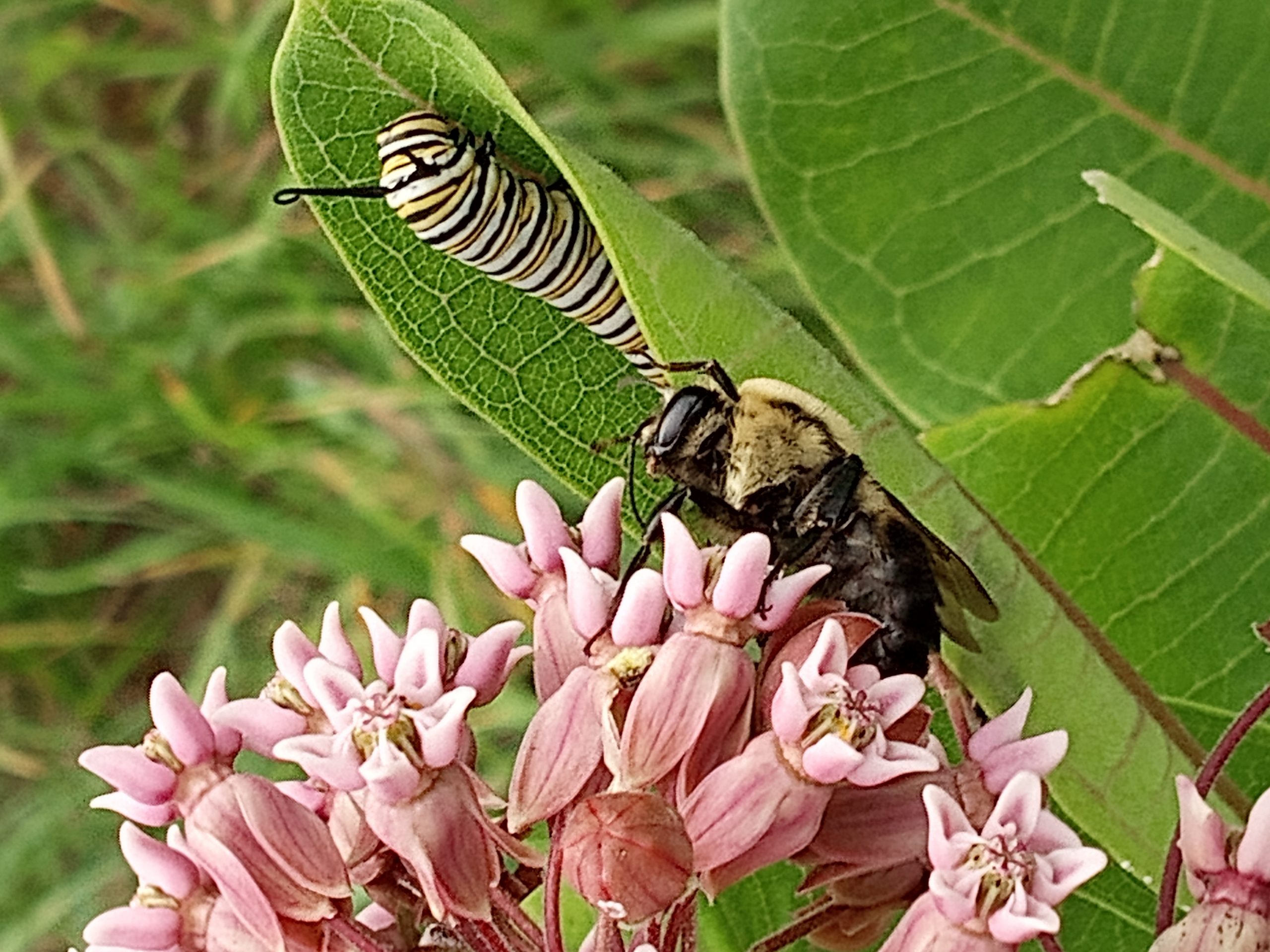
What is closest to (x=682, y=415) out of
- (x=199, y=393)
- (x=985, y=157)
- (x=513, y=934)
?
(x=513, y=934)

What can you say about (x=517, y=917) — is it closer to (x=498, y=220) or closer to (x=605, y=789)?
(x=605, y=789)

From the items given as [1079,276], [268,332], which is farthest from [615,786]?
[268,332]

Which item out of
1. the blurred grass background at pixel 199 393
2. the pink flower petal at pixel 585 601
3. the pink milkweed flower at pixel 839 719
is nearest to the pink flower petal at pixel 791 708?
the pink milkweed flower at pixel 839 719

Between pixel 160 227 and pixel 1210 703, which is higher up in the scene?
pixel 160 227

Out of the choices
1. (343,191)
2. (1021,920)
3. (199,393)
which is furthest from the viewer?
(199,393)

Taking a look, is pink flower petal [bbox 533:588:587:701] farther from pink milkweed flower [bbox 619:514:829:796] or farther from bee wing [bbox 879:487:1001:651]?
bee wing [bbox 879:487:1001:651]

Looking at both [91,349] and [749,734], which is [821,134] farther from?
[91,349]
